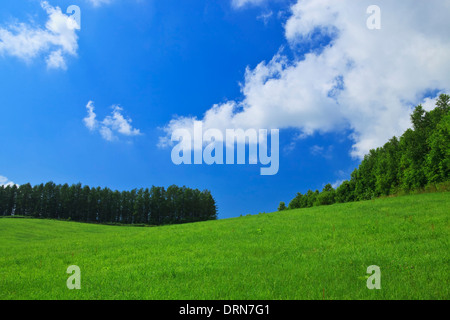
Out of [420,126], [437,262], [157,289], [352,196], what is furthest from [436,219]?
[352,196]

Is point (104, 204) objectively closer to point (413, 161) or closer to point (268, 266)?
point (413, 161)

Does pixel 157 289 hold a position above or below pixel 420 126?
below

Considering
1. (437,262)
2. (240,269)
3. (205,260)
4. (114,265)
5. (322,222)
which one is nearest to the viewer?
(437,262)

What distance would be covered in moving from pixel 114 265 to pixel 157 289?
5.95 metres

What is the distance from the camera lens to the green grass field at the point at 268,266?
8.46 m

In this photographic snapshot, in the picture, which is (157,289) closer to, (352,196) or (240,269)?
(240,269)

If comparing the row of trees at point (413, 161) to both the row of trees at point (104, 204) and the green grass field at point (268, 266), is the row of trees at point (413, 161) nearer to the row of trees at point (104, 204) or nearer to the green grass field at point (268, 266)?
the green grass field at point (268, 266)

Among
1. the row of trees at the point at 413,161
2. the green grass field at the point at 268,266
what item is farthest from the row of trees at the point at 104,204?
the green grass field at the point at 268,266

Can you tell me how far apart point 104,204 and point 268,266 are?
392 feet

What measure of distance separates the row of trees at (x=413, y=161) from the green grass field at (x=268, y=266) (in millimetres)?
33960

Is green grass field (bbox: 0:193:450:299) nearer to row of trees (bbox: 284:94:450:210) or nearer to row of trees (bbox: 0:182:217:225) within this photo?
row of trees (bbox: 284:94:450:210)

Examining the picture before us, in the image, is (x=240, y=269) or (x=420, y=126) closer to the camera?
(x=240, y=269)
